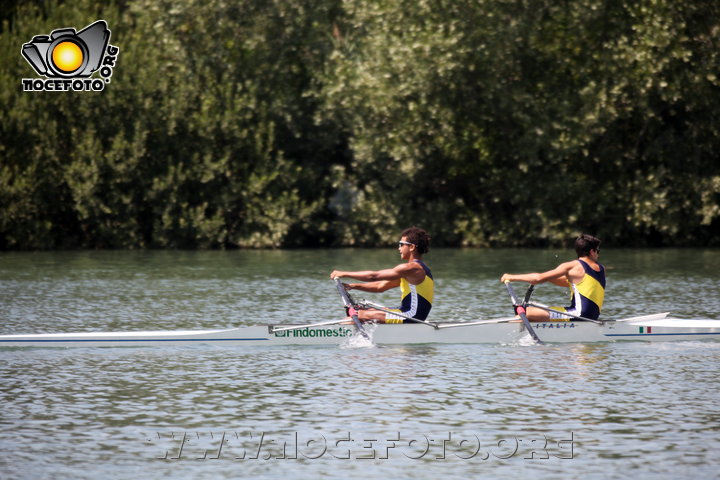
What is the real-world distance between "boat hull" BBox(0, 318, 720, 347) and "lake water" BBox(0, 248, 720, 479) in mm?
154

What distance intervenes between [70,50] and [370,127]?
1266 centimetres

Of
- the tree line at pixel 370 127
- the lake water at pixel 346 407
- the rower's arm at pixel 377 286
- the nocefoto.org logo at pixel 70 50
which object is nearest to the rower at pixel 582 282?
the lake water at pixel 346 407

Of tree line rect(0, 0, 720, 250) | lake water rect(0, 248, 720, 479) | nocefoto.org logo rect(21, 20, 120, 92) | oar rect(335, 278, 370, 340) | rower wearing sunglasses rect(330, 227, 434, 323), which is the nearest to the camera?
lake water rect(0, 248, 720, 479)

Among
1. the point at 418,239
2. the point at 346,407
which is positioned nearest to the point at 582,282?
the point at 418,239

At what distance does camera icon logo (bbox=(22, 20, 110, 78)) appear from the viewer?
144 ft

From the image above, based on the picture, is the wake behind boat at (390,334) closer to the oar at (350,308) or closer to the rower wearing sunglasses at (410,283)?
the oar at (350,308)

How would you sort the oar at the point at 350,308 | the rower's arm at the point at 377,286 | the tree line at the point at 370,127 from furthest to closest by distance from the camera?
1. the tree line at the point at 370,127
2. the rower's arm at the point at 377,286
3. the oar at the point at 350,308

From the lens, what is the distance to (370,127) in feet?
141

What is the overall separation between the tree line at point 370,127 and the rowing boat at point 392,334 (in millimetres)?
23648

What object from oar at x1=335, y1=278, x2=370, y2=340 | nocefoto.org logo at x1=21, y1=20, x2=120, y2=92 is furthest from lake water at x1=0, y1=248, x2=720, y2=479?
nocefoto.org logo at x1=21, y1=20, x2=120, y2=92

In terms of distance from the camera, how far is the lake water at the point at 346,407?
10.1 m

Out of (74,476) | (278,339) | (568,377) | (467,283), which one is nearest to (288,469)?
(74,476)

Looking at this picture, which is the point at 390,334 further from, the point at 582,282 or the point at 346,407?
the point at 346,407

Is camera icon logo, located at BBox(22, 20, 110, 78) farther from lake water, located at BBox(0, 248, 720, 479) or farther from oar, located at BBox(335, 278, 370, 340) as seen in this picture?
oar, located at BBox(335, 278, 370, 340)
